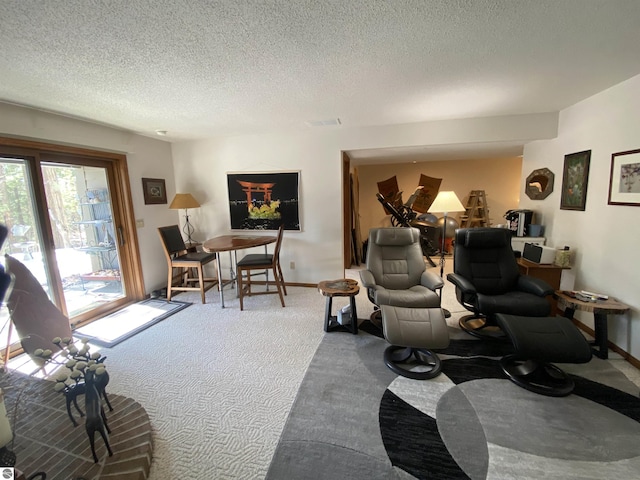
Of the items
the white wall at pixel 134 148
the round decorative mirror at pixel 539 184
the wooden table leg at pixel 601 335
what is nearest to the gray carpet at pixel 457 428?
the wooden table leg at pixel 601 335

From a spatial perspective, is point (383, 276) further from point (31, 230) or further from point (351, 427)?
point (31, 230)

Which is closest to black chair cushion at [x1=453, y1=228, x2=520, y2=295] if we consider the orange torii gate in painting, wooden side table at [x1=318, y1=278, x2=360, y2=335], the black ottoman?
the black ottoman

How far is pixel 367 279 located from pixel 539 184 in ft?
8.71

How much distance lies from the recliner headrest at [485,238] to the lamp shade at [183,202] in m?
3.62

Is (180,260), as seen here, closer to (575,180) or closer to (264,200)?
(264,200)

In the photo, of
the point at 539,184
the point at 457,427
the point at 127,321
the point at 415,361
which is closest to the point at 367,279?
the point at 415,361

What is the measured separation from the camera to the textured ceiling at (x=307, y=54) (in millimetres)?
1271

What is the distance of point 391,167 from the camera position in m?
6.24

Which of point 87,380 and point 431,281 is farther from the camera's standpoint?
point 431,281

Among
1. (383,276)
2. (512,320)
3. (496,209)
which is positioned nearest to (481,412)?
(512,320)

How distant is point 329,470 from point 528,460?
1044 mm

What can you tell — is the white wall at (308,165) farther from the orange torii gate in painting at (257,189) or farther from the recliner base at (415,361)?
the recliner base at (415,361)

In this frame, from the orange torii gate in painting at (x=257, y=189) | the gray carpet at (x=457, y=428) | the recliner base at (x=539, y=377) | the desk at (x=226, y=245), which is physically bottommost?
the gray carpet at (x=457, y=428)

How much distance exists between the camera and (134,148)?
139 inches
